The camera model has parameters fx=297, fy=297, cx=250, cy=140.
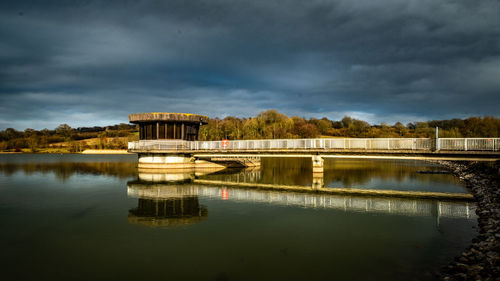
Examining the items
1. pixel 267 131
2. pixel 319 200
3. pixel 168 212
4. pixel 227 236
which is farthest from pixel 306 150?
pixel 267 131

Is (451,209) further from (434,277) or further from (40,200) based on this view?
(40,200)

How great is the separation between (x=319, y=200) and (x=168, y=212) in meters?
10.4

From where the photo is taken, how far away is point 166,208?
18.6 meters

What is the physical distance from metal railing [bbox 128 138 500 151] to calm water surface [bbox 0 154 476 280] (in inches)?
400

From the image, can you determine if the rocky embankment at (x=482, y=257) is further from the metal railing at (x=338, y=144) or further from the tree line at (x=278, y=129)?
the tree line at (x=278, y=129)

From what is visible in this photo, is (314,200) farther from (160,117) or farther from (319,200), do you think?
(160,117)

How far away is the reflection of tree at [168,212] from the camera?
50.8ft

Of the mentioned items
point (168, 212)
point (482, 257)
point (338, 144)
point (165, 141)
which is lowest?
point (168, 212)

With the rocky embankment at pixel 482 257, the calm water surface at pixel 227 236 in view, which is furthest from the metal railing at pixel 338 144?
the rocky embankment at pixel 482 257

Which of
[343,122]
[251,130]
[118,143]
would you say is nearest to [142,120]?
[251,130]

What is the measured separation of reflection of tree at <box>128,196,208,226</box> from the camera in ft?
50.8

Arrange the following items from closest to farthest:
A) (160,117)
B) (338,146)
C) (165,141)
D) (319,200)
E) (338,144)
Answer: (319,200)
(338,146)
(338,144)
(160,117)
(165,141)

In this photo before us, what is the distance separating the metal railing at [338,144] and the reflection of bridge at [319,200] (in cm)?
913

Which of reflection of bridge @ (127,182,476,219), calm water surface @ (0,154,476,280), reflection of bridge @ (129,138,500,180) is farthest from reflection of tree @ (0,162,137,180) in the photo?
calm water surface @ (0,154,476,280)
